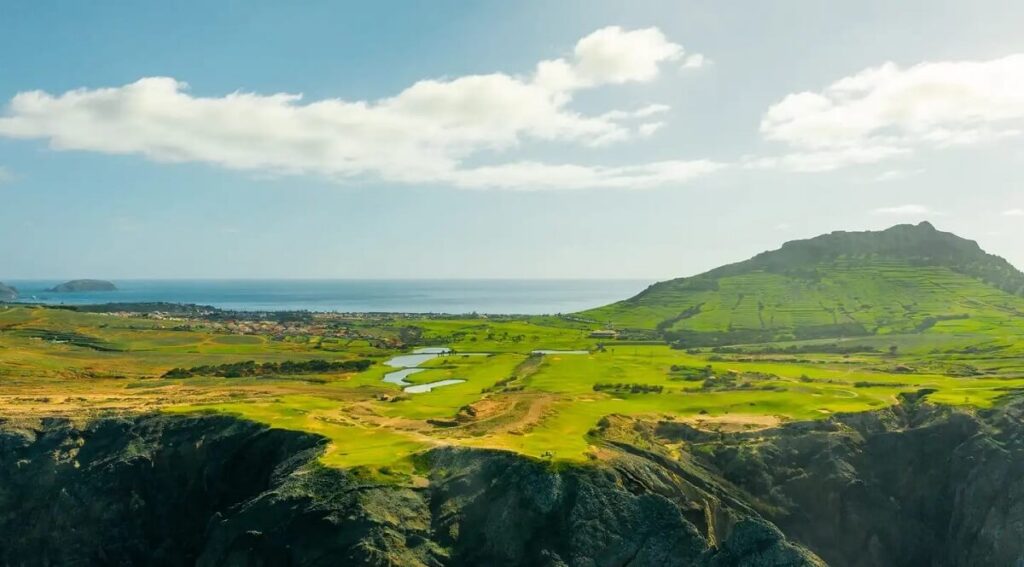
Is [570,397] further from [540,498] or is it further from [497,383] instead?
[540,498]

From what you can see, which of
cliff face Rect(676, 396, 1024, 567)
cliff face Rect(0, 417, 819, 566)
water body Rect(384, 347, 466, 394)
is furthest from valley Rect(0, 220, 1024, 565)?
water body Rect(384, 347, 466, 394)

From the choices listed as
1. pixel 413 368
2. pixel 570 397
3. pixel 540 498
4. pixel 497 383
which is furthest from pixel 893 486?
pixel 413 368

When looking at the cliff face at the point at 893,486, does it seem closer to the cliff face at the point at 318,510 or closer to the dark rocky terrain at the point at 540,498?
the dark rocky terrain at the point at 540,498

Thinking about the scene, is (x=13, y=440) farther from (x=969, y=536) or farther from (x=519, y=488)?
(x=969, y=536)

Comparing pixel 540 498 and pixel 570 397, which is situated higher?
pixel 570 397

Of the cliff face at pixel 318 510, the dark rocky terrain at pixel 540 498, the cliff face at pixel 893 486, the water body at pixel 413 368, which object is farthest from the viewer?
the water body at pixel 413 368

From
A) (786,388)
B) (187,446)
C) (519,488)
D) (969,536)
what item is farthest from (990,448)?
(187,446)

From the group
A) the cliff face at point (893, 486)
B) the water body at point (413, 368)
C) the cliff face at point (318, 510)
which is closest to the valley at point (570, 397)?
the cliff face at point (893, 486)

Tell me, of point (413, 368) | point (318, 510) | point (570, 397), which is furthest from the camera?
point (413, 368)
